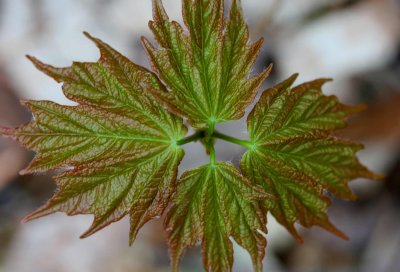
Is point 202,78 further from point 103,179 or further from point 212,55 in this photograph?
point 103,179

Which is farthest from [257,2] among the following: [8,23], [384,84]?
[8,23]

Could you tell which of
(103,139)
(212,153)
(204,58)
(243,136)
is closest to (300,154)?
(212,153)

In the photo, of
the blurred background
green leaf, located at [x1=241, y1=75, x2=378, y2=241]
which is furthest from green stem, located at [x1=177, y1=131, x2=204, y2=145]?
the blurred background

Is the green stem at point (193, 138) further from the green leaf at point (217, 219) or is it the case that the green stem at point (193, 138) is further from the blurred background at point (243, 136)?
the blurred background at point (243, 136)

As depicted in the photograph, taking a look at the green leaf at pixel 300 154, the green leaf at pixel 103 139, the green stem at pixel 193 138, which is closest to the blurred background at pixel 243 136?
the green stem at pixel 193 138

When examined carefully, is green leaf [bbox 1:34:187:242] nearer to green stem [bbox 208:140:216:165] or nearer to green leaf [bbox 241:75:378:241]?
green stem [bbox 208:140:216:165]

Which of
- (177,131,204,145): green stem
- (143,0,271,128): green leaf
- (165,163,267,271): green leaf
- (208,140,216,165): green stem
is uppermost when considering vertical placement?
(143,0,271,128): green leaf
